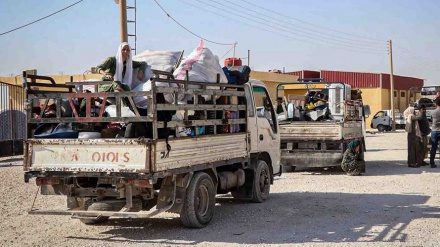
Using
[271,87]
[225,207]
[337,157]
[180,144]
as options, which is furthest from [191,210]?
[271,87]

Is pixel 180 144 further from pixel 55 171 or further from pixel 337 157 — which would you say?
pixel 337 157

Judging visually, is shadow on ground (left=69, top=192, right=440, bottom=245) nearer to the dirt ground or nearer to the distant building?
the dirt ground

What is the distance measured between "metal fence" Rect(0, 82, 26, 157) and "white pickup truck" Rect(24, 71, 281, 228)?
11.0m

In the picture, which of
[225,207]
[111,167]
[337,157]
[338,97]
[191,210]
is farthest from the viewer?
[338,97]

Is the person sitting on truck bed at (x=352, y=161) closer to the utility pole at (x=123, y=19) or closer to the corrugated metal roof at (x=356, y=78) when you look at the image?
the utility pole at (x=123, y=19)

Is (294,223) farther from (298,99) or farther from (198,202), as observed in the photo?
(298,99)

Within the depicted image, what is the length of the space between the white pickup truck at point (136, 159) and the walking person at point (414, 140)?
957cm

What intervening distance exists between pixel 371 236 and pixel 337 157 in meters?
7.43

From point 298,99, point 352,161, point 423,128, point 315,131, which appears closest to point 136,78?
point 315,131

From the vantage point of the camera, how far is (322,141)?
15297mm

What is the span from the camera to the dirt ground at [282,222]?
7.64 m

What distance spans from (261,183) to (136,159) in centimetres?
411

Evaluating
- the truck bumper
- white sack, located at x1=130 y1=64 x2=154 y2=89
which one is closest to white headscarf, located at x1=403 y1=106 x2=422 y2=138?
the truck bumper

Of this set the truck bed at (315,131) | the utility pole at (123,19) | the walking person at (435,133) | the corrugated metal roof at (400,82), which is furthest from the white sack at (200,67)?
the corrugated metal roof at (400,82)
